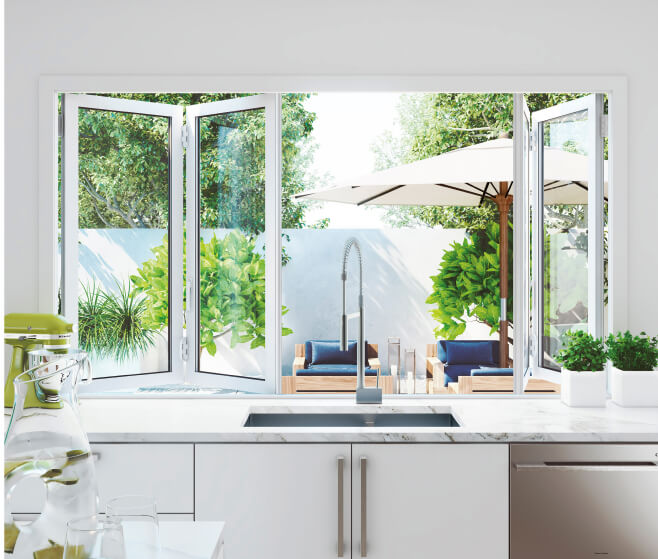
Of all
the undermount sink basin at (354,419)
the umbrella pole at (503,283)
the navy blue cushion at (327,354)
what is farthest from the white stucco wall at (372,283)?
the undermount sink basin at (354,419)

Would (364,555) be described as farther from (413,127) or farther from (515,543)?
(413,127)

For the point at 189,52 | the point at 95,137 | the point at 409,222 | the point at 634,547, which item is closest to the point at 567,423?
the point at 634,547

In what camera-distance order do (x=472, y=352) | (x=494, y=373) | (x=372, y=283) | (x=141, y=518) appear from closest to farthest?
(x=141, y=518)
(x=494, y=373)
(x=472, y=352)
(x=372, y=283)

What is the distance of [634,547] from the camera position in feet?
6.62

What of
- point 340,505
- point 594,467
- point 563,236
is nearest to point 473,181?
point 563,236

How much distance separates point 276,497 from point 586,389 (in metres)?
1.26

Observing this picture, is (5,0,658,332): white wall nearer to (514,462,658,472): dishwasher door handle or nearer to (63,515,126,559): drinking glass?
(514,462,658,472): dishwasher door handle

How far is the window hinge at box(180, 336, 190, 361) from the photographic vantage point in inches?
110

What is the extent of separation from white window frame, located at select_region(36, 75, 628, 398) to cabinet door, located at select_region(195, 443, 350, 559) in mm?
1100

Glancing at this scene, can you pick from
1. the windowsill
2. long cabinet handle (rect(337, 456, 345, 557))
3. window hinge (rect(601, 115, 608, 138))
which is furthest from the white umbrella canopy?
long cabinet handle (rect(337, 456, 345, 557))

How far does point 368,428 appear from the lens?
6.89 ft

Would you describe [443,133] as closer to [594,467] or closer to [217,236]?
[217,236]

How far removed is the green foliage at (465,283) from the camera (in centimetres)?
738

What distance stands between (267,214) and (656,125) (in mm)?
1678
